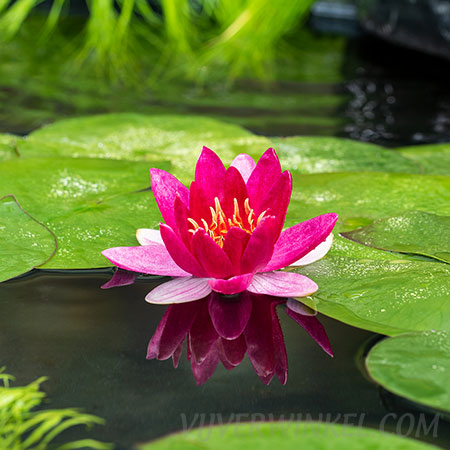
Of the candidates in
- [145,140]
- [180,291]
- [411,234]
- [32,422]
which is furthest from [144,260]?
[145,140]

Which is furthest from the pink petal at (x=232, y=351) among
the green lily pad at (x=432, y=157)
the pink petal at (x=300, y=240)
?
the green lily pad at (x=432, y=157)

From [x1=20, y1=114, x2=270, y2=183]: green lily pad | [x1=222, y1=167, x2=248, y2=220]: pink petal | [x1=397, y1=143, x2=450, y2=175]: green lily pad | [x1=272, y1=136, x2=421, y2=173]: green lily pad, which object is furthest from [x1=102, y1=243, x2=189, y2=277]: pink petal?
[x1=397, y1=143, x2=450, y2=175]: green lily pad

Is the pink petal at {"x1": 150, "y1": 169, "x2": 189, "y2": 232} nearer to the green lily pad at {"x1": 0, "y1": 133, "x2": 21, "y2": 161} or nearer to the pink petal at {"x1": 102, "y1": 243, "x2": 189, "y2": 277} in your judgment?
the pink petal at {"x1": 102, "y1": 243, "x2": 189, "y2": 277}

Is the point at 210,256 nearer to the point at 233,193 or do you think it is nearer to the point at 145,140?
the point at 233,193

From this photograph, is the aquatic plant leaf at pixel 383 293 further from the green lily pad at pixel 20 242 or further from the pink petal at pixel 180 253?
the green lily pad at pixel 20 242

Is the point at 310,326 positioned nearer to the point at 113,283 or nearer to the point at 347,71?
the point at 113,283

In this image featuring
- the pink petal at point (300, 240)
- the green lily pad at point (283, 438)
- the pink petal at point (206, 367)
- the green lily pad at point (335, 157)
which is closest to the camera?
the green lily pad at point (283, 438)

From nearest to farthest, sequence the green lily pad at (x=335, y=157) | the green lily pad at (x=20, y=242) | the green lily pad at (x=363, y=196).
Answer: the green lily pad at (x=20, y=242)
the green lily pad at (x=363, y=196)
the green lily pad at (x=335, y=157)

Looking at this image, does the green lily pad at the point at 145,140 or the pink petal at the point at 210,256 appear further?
the green lily pad at the point at 145,140
